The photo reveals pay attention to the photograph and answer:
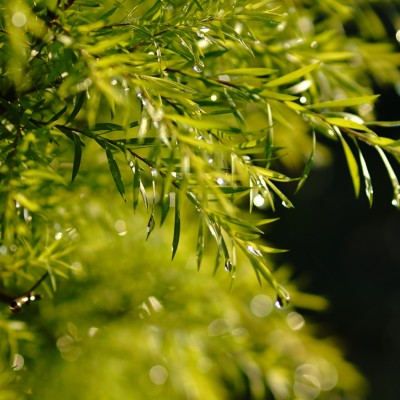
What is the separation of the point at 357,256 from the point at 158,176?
2.31 metres

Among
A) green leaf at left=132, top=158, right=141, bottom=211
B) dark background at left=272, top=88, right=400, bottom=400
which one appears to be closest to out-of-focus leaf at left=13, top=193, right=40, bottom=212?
green leaf at left=132, top=158, right=141, bottom=211

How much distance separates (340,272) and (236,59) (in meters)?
2.12

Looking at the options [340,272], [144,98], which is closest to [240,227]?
[144,98]

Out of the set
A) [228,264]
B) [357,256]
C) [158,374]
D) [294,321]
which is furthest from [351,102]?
[357,256]

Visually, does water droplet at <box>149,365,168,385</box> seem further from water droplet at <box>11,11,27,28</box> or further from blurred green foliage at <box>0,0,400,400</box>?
water droplet at <box>11,11,27,28</box>

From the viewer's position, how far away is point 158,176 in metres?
0.47

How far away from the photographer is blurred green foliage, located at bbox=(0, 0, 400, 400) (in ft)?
1.19

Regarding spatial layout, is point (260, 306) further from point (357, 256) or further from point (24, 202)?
point (357, 256)

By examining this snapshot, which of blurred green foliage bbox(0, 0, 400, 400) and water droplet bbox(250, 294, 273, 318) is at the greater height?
blurred green foliage bbox(0, 0, 400, 400)

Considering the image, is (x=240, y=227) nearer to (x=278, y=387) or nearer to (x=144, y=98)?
(x=144, y=98)

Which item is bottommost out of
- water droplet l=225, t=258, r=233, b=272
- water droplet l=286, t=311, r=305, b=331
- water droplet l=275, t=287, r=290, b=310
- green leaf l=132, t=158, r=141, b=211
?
water droplet l=286, t=311, r=305, b=331

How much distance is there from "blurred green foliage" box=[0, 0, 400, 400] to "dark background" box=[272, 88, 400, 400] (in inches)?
59.5

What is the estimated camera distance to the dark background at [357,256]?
241 centimetres

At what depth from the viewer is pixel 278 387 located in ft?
2.62
